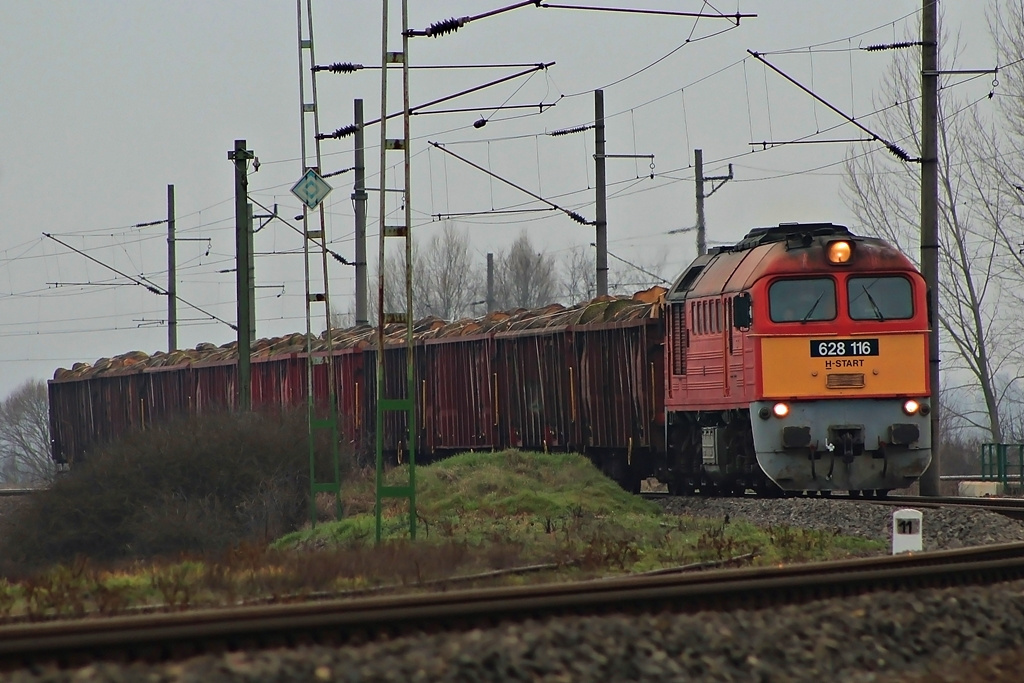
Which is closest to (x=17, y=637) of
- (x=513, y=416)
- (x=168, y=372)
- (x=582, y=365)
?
(x=582, y=365)

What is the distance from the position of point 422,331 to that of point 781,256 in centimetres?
1491

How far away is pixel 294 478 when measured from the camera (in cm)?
2312

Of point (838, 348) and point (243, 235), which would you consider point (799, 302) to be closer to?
point (838, 348)

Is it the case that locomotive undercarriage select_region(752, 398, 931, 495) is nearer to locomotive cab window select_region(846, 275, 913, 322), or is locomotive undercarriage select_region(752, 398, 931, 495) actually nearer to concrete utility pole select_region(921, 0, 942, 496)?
locomotive cab window select_region(846, 275, 913, 322)

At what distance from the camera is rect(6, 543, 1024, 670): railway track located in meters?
6.61

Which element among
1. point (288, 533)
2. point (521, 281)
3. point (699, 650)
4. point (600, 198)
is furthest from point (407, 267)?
point (521, 281)

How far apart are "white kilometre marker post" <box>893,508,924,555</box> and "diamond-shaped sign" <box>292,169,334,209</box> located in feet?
35.7

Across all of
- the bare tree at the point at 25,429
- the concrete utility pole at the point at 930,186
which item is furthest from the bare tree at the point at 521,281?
the concrete utility pole at the point at 930,186

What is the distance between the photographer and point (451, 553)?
487 inches

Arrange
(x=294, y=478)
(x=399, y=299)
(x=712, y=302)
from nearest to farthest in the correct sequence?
(x=712, y=302) < (x=294, y=478) < (x=399, y=299)

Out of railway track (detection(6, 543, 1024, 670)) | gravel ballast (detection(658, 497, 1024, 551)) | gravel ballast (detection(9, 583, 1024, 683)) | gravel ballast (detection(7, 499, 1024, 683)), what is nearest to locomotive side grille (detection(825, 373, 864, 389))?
gravel ballast (detection(658, 497, 1024, 551))

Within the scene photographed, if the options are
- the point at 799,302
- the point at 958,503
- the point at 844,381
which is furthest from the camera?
the point at 958,503

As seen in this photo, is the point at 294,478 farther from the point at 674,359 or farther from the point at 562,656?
the point at 562,656

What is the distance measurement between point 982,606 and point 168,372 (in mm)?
32448
